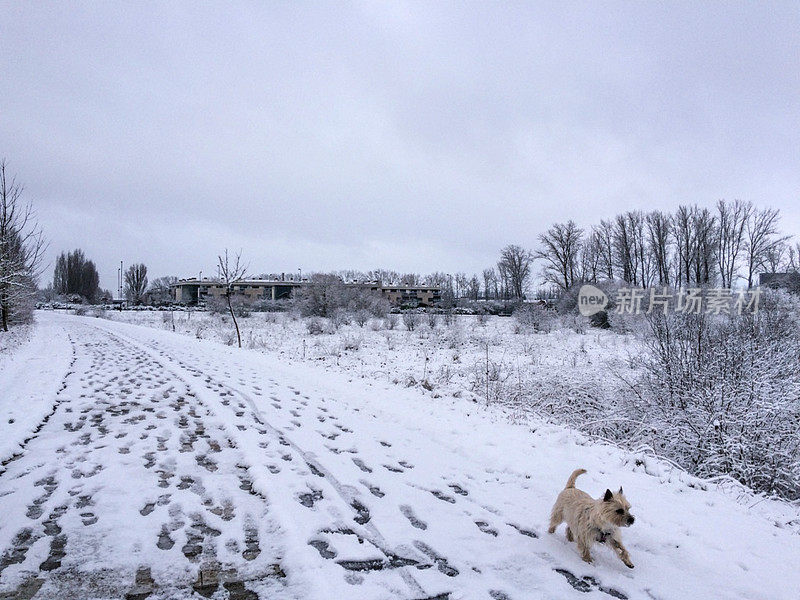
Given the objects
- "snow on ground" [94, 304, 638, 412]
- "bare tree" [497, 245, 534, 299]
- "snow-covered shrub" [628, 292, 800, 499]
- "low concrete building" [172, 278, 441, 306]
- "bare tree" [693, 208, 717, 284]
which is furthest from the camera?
"low concrete building" [172, 278, 441, 306]

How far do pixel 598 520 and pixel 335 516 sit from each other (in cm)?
200

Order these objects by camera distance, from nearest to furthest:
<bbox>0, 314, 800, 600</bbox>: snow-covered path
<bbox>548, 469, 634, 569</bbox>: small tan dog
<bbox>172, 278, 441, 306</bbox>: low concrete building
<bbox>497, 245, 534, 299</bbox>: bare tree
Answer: <bbox>0, 314, 800, 600</bbox>: snow-covered path → <bbox>548, 469, 634, 569</bbox>: small tan dog → <bbox>497, 245, 534, 299</bbox>: bare tree → <bbox>172, 278, 441, 306</bbox>: low concrete building

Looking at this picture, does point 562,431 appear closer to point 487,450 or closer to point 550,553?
point 487,450

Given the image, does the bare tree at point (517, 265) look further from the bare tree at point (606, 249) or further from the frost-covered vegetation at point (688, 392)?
the frost-covered vegetation at point (688, 392)

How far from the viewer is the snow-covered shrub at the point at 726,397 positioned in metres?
5.68

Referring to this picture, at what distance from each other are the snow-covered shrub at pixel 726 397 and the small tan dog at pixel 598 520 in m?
3.71

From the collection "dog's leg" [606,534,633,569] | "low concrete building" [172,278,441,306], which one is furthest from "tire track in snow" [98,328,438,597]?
"low concrete building" [172,278,441,306]

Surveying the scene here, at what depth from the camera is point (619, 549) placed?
3.03 m

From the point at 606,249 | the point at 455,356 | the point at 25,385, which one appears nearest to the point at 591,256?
the point at 606,249

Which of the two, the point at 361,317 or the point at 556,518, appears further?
the point at 361,317

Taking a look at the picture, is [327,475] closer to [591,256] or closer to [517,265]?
[591,256]

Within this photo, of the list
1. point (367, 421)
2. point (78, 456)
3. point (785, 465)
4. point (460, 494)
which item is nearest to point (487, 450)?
point (460, 494)

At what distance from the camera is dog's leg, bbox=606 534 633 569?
2.98m

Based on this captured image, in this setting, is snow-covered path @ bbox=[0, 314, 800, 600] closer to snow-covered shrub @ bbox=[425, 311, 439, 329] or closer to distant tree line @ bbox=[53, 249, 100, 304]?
snow-covered shrub @ bbox=[425, 311, 439, 329]
